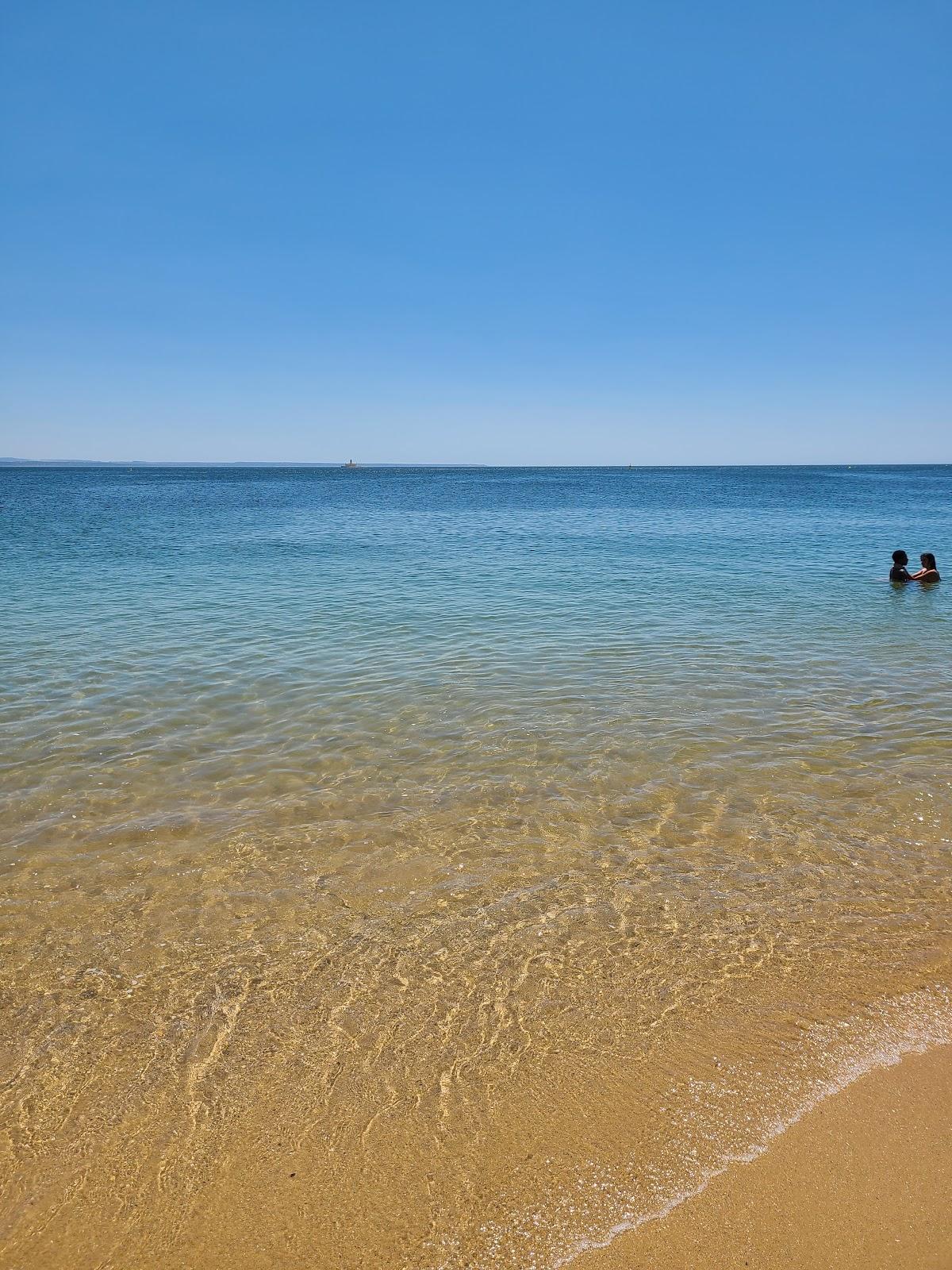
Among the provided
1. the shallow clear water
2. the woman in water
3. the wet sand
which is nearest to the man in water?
the woman in water

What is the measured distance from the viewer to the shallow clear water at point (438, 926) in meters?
3.21

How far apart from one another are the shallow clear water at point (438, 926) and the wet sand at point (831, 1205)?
14 cm

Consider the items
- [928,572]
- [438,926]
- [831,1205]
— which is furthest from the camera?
[928,572]

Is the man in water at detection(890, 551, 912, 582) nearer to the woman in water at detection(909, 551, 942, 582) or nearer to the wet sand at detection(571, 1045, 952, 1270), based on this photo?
the woman in water at detection(909, 551, 942, 582)

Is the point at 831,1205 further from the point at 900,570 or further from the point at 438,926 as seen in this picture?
the point at 900,570

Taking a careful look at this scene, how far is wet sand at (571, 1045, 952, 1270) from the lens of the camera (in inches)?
112

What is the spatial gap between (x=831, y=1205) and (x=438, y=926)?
2.73 metres

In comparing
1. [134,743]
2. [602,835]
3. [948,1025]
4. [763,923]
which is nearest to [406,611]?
[134,743]

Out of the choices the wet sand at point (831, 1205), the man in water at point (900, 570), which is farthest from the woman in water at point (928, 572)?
the wet sand at point (831, 1205)

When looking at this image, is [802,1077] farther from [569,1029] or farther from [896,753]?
[896,753]

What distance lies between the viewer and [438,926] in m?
5.05

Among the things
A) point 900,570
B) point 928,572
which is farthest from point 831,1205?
point 928,572

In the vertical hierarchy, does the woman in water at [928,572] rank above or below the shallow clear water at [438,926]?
above

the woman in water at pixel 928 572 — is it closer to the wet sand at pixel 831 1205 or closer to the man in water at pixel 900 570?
the man in water at pixel 900 570
